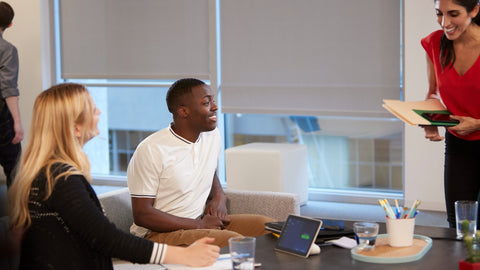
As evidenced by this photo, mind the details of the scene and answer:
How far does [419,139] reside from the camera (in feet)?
16.4

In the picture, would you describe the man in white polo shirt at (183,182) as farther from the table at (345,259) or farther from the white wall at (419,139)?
the white wall at (419,139)

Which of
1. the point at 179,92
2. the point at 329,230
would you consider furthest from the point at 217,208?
the point at 329,230

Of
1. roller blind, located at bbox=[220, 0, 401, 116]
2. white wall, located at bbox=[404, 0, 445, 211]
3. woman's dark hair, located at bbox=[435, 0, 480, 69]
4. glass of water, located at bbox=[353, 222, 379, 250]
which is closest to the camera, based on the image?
glass of water, located at bbox=[353, 222, 379, 250]

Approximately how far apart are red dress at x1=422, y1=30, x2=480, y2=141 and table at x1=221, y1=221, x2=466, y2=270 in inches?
30.2

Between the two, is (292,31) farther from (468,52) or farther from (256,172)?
(468,52)

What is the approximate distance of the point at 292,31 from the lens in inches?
214

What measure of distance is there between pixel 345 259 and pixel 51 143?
1.01 m

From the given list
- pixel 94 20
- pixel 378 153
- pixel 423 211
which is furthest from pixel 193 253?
pixel 94 20

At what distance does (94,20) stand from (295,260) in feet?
15.2

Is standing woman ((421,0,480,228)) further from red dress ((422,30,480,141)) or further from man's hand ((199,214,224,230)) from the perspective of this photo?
man's hand ((199,214,224,230))

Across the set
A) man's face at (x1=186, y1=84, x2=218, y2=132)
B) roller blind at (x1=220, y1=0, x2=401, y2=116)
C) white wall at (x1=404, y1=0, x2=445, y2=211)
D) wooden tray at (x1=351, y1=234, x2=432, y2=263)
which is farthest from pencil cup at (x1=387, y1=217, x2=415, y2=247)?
roller blind at (x1=220, y1=0, x2=401, y2=116)

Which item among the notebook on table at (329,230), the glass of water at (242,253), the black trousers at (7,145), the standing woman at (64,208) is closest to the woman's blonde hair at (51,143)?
the standing woman at (64,208)

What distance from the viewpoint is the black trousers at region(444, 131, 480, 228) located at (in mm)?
2801

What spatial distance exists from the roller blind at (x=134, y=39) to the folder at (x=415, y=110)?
3.10 meters
